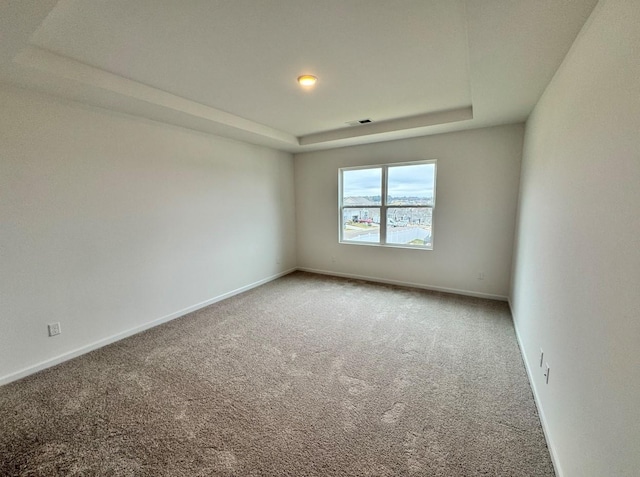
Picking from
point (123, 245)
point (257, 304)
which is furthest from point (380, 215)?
point (123, 245)

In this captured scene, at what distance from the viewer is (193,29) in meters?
1.72

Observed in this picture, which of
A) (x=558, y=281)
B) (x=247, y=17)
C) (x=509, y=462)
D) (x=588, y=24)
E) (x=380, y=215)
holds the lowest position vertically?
(x=509, y=462)

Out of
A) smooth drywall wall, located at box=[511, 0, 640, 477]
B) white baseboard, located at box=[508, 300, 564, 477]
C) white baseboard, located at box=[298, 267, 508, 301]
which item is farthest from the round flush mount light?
white baseboard, located at box=[298, 267, 508, 301]

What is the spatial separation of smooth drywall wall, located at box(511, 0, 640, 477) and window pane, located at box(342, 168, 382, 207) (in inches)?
108

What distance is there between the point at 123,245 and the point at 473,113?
164 inches

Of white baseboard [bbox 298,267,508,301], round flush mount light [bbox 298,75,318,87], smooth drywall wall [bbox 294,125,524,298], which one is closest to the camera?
round flush mount light [bbox 298,75,318,87]

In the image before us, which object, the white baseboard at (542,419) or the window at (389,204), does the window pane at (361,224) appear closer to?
the window at (389,204)

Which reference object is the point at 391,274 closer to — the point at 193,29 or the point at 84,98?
the point at 193,29

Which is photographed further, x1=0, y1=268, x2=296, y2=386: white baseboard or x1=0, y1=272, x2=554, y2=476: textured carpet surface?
x1=0, y1=268, x2=296, y2=386: white baseboard

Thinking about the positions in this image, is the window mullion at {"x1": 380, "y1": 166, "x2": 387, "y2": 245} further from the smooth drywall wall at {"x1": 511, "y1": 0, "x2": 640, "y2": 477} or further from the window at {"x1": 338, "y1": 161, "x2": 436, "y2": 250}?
the smooth drywall wall at {"x1": 511, "y1": 0, "x2": 640, "y2": 477}

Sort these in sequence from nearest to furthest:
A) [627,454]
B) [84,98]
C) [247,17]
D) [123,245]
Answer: [627,454], [247,17], [84,98], [123,245]

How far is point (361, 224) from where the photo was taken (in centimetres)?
497

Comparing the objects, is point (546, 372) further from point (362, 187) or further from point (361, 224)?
point (362, 187)

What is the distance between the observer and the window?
14.1 ft
